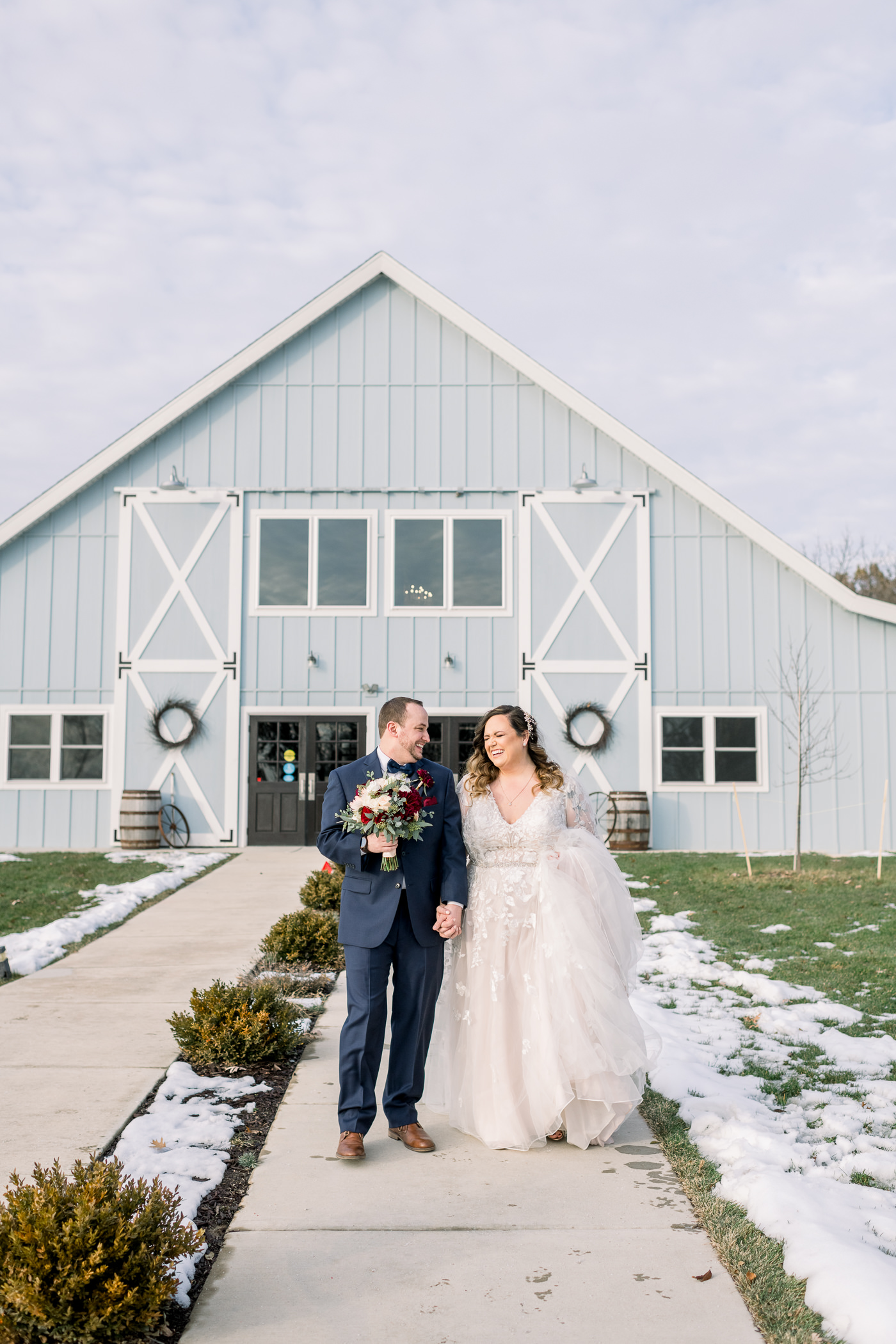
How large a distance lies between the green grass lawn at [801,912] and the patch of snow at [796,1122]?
435mm

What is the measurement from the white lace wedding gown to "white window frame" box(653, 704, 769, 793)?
11.8 m

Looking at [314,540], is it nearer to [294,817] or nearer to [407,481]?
[407,481]

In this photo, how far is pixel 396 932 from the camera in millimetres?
4355

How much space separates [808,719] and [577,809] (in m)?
12.4

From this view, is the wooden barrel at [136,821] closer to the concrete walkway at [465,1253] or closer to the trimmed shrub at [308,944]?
the trimmed shrub at [308,944]

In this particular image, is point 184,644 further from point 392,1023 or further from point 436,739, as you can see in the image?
point 392,1023

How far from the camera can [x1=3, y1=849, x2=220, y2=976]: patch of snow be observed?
816cm

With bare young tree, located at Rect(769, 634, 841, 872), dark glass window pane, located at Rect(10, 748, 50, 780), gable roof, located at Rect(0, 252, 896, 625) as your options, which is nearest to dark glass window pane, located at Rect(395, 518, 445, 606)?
gable roof, located at Rect(0, 252, 896, 625)

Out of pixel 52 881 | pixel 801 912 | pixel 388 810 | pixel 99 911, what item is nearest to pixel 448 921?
pixel 388 810

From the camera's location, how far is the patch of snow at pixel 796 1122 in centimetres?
307

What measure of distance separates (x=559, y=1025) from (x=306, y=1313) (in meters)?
1.61

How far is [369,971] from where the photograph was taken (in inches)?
169

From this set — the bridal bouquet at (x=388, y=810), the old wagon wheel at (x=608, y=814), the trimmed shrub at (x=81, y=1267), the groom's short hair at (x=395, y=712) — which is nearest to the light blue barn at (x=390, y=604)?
the old wagon wheel at (x=608, y=814)

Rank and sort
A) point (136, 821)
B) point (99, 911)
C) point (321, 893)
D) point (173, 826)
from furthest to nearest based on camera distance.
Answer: point (173, 826) < point (136, 821) < point (99, 911) < point (321, 893)
